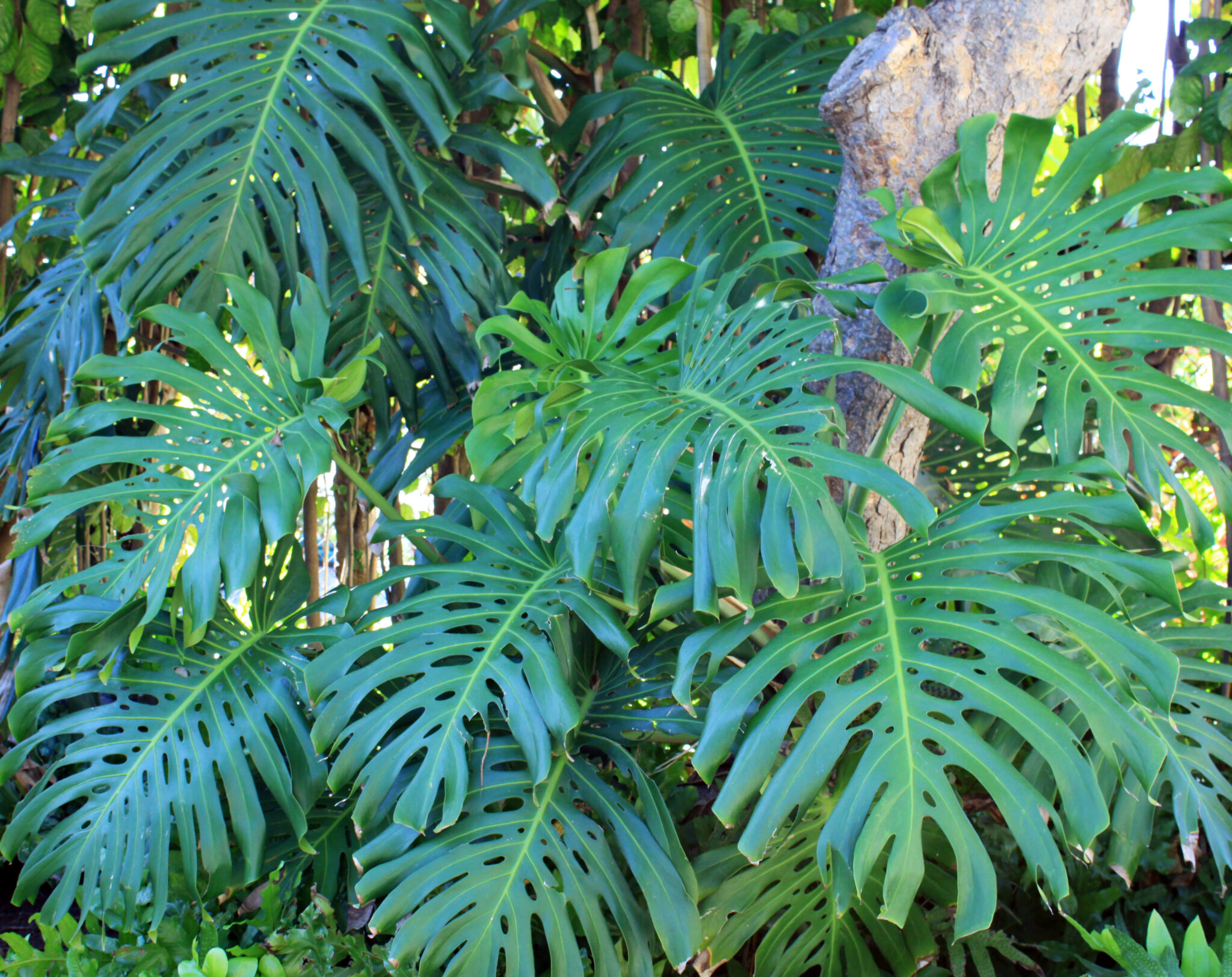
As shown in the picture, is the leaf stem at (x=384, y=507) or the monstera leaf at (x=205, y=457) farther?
the leaf stem at (x=384, y=507)

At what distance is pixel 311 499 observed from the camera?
6.83 feet

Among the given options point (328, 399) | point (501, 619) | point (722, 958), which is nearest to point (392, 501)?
point (328, 399)

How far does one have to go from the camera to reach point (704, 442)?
33.2 inches

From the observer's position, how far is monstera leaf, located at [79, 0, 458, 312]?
125cm

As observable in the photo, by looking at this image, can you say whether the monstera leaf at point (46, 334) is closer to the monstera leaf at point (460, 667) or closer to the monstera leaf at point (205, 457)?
the monstera leaf at point (205, 457)

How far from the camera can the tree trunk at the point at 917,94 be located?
43.5 inches

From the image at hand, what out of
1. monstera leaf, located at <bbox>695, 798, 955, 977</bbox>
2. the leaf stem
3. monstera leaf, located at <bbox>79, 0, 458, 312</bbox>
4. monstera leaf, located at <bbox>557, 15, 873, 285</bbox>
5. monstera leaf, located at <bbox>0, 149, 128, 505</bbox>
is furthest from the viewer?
monstera leaf, located at <bbox>0, 149, 128, 505</bbox>

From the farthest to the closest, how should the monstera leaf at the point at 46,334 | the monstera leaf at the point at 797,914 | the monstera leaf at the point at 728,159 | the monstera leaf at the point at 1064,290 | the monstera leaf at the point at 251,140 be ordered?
1. the monstera leaf at the point at 46,334
2. the monstera leaf at the point at 728,159
3. the monstera leaf at the point at 251,140
4. the monstera leaf at the point at 797,914
5. the monstera leaf at the point at 1064,290

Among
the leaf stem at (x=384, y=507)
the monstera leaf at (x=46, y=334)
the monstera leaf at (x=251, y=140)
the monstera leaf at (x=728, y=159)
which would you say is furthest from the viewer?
the monstera leaf at (x=46, y=334)

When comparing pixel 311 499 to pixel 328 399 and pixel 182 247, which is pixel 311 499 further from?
pixel 328 399

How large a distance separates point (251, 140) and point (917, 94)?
93cm

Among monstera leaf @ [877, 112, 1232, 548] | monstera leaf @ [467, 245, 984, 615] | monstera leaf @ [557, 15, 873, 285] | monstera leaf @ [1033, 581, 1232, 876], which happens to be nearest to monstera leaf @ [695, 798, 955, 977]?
Result: monstera leaf @ [1033, 581, 1232, 876]

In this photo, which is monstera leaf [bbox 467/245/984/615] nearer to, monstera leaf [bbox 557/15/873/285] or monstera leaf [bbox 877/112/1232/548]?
monstera leaf [bbox 877/112/1232/548]

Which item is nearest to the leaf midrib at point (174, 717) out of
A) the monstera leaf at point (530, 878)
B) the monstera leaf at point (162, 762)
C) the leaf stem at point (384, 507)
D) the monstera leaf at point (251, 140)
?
the monstera leaf at point (162, 762)
